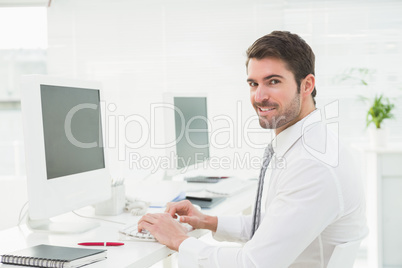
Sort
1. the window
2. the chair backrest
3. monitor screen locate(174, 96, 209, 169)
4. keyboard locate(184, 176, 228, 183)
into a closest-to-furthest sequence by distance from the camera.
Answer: the chair backrest < monitor screen locate(174, 96, 209, 169) < keyboard locate(184, 176, 228, 183) < the window

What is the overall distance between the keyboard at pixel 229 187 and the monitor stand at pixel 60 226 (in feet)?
2.50

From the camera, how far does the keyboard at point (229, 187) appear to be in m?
2.31

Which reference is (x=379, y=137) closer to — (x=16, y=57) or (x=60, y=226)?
(x=60, y=226)

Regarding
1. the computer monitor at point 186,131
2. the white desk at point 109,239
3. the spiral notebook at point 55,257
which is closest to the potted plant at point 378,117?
the computer monitor at point 186,131

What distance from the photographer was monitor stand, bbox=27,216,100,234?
1.64m

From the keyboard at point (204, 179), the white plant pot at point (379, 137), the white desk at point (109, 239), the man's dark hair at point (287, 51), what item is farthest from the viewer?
the white plant pot at point (379, 137)

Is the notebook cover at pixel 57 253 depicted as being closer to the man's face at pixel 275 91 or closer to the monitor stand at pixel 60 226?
the monitor stand at pixel 60 226

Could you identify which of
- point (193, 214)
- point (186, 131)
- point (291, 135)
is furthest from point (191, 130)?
point (291, 135)

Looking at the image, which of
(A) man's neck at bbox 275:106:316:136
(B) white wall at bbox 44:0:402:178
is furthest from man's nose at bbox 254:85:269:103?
(B) white wall at bbox 44:0:402:178

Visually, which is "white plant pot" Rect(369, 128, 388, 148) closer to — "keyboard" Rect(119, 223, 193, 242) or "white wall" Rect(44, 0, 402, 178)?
"white wall" Rect(44, 0, 402, 178)

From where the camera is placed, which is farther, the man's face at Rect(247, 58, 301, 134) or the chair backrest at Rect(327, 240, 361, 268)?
the man's face at Rect(247, 58, 301, 134)

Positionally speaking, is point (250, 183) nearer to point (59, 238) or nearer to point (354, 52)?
point (59, 238)

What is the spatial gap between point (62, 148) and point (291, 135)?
2.54 ft

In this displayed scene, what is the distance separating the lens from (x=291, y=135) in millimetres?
1473
